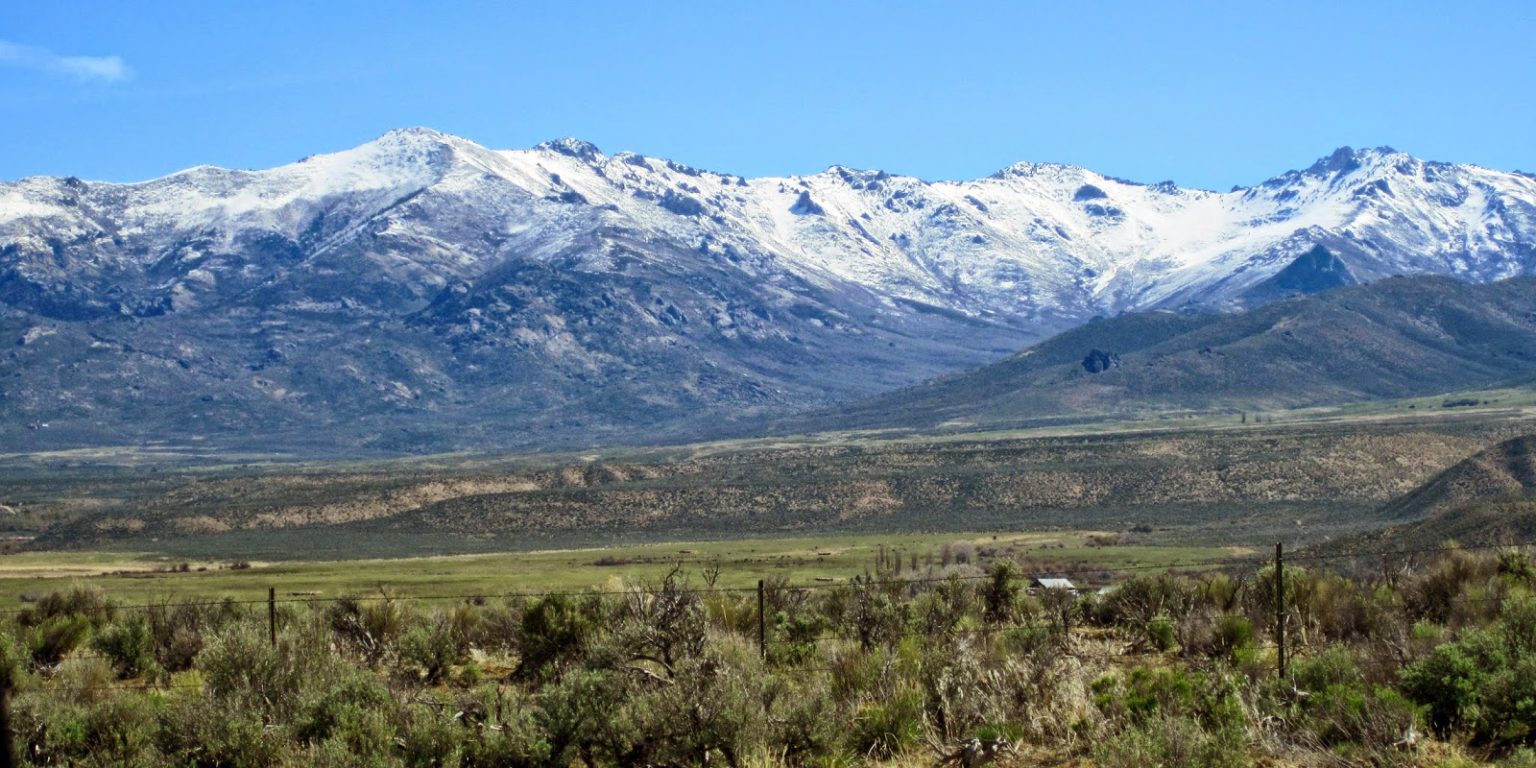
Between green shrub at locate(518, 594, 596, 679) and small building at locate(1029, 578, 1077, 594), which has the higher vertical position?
green shrub at locate(518, 594, 596, 679)

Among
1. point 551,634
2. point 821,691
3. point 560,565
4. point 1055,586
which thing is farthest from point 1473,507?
point 821,691

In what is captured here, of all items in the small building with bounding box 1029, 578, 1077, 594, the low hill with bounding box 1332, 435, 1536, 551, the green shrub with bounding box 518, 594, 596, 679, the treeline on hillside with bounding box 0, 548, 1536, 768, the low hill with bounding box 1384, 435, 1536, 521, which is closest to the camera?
the treeline on hillside with bounding box 0, 548, 1536, 768

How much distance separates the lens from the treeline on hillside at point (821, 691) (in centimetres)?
1716

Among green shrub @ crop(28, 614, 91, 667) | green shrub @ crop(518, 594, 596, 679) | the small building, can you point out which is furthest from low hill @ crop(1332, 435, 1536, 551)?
green shrub @ crop(28, 614, 91, 667)

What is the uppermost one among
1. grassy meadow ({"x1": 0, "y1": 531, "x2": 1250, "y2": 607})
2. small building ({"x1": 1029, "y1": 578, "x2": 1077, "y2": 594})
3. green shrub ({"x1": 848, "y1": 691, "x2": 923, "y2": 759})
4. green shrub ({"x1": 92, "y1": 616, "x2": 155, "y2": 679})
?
green shrub ({"x1": 92, "y1": 616, "x2": 155, "y2": 679})

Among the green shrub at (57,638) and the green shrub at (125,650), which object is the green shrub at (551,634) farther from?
the green shrub at (57,638)

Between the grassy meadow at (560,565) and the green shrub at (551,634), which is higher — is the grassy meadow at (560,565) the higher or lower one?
the lower one

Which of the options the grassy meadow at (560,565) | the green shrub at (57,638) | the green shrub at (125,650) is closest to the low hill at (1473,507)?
the grassy meadow at (560,565)

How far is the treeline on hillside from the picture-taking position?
56.3ft

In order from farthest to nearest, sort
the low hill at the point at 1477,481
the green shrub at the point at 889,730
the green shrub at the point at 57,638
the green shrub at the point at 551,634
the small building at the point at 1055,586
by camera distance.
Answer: the low hill at the point at 1477,481 < the small building at the point at 1055,586 < the green shrub at the point at 57,638 < the green shrub at the point at 551,634 < the green shrub at the point at 889,730

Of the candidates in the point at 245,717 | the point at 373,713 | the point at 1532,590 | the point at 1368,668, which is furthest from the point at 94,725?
the point at 1532,590

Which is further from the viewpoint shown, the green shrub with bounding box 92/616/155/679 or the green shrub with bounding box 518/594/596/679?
the green shrub with bounding box 92/616/155/679

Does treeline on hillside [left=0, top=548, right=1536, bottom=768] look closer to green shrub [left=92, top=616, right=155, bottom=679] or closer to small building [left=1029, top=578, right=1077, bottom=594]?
green shrub [left=92, top=616, right=155, bottom=679]

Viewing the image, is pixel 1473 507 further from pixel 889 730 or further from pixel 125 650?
pixel 125 650
